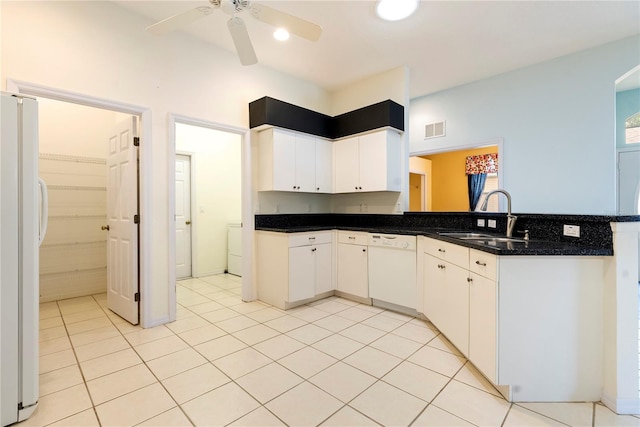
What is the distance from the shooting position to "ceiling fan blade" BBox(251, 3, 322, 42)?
1.82 meters

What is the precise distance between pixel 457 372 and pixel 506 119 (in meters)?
3.60

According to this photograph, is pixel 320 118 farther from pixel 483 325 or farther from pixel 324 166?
pixel 483 325

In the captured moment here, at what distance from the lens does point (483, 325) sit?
1840mm

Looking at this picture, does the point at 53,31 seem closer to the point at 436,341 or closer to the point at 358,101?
the point at 358,101

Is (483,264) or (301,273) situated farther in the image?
(301,273)

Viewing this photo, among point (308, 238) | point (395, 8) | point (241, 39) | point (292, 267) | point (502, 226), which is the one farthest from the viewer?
point (308, 238)

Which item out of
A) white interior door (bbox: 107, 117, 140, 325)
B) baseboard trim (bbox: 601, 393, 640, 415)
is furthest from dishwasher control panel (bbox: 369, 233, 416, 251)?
white interior door (bbox: 107, 117, 140, 325)

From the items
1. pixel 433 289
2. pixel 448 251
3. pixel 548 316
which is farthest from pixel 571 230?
pixel 433 289

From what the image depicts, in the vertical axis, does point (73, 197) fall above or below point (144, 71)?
below

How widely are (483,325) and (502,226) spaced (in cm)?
119

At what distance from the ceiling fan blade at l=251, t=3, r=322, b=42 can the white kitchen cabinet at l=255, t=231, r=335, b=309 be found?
6.33ft

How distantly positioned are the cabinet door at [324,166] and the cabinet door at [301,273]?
98cm

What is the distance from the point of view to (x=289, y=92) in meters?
3.95

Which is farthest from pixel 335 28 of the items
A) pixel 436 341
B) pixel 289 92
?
pixel 436 341
